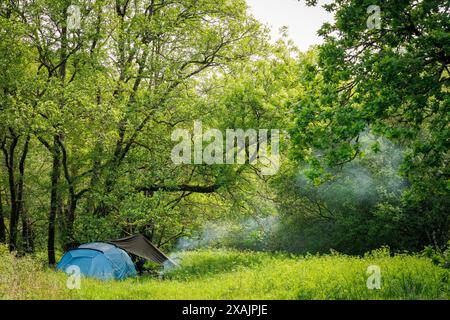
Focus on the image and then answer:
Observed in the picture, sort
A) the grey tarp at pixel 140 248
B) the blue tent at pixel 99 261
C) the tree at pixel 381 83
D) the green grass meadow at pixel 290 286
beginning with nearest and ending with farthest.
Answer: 1. the tree at pixel 381 83
2. the green grass meadow at pixel 290 286
3. the blue tent at pixel 99 261
4. the grey tarp at pixel 140 248

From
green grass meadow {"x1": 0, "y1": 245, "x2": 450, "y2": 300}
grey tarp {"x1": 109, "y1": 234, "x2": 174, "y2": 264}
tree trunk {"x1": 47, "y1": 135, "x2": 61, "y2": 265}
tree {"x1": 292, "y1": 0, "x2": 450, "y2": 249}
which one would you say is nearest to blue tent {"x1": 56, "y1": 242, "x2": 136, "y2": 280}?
grey tarp {"x1": 109, "y1": 234, "x2": 174, "y2": 264}

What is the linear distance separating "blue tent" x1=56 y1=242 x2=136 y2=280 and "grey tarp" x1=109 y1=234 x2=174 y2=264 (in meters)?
0.82

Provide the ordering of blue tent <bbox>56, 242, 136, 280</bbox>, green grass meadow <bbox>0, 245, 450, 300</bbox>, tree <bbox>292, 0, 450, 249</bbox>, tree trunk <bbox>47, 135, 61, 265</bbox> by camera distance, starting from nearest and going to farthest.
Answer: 1. tree <bbox>292, 0, 450, 249</bbox>
2. green grass meadow <bbox>0, 245, 450, 300</bbox>
3. blue tent <bbox>56, 242, 136, 280</bbox>
4. tree trunk <bbox>47, 135, 61, 265</bbox>

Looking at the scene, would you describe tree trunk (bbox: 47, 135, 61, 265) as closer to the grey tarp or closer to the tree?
the grey tarp

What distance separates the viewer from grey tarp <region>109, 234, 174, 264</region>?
1861 cm

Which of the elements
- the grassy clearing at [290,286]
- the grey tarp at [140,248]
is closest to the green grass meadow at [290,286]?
the grassy clearing at [290,286]

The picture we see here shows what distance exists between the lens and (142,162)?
19891 millimetres

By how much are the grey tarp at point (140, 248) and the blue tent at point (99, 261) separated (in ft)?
2.69

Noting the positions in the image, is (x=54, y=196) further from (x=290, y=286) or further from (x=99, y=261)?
(x=290, y=286)

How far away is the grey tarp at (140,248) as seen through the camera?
1861cm

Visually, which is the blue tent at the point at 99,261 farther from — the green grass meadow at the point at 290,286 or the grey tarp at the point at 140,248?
the green grass meadow at the point at 290,286

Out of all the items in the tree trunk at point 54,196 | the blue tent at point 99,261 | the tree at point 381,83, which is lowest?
the blue tent at point 99,261
